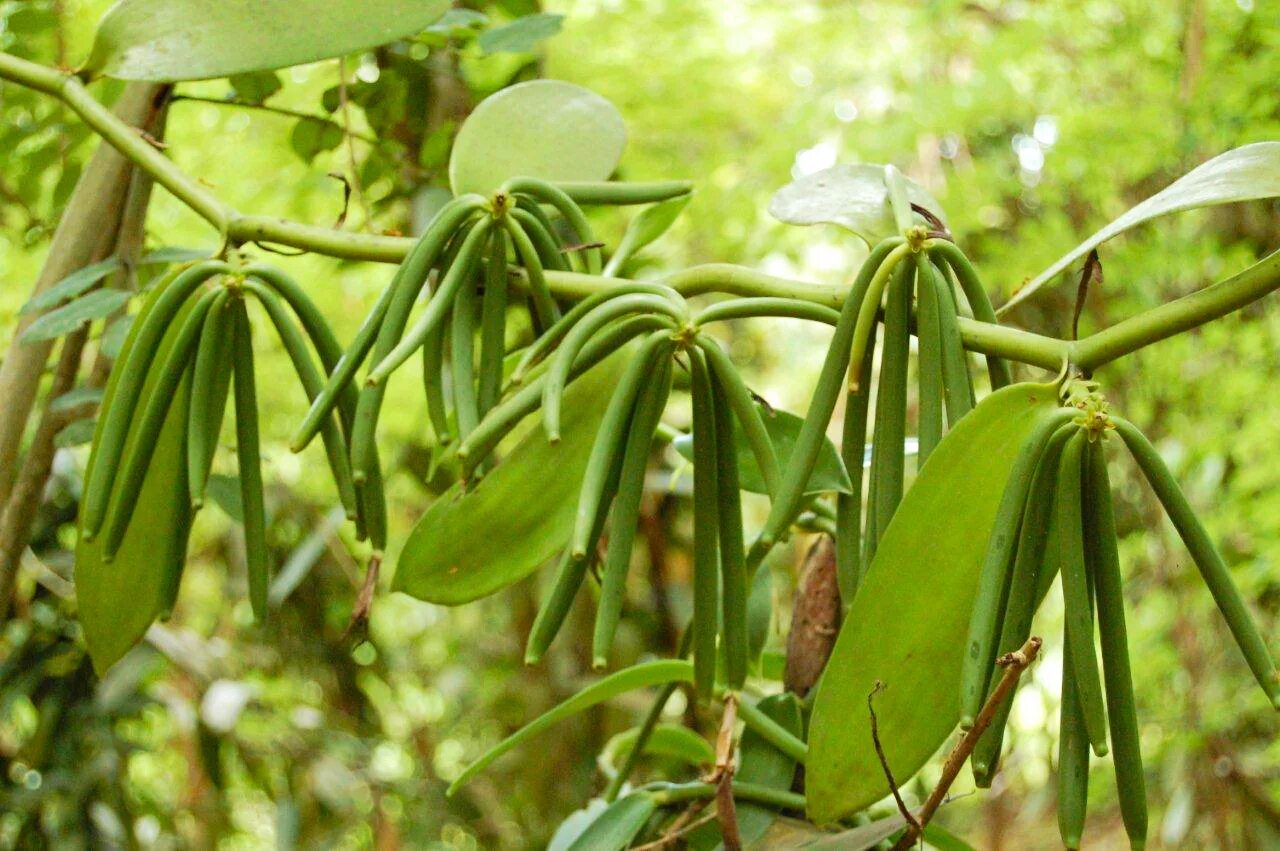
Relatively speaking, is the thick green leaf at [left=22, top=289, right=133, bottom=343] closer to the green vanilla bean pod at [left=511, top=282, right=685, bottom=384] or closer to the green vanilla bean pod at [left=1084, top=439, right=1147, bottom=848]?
the green vanilla bean pod at [left=511, top=282, right=685, bottom=384]

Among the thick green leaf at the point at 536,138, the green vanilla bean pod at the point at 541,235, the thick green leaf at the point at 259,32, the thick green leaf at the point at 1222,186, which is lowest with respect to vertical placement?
the green vanilla bean pod at the point at 541,235

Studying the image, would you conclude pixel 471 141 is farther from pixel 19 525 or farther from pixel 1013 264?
pixel 1013 264

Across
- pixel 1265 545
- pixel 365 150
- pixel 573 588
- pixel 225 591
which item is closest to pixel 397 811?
pixel 225 591

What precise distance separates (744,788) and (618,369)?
0.59 ft

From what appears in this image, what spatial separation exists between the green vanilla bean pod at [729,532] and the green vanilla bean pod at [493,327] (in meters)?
0.09

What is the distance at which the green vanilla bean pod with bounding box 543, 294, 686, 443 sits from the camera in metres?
0.34

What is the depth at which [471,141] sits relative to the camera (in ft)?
1.49

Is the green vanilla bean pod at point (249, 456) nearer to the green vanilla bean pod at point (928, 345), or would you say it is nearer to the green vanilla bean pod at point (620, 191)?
the green vanilla bean pod at point (620, 191)

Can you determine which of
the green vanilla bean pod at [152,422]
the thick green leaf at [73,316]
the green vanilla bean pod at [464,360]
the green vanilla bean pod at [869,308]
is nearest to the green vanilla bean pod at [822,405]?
the green vanilla bean pod at [869,308]

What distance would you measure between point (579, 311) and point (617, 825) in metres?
0.21

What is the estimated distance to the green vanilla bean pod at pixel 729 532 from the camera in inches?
14.3

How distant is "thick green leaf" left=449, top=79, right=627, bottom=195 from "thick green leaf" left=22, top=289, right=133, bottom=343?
0.17 meters

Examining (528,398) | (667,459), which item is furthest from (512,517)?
(667,459)

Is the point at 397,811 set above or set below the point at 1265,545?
below
